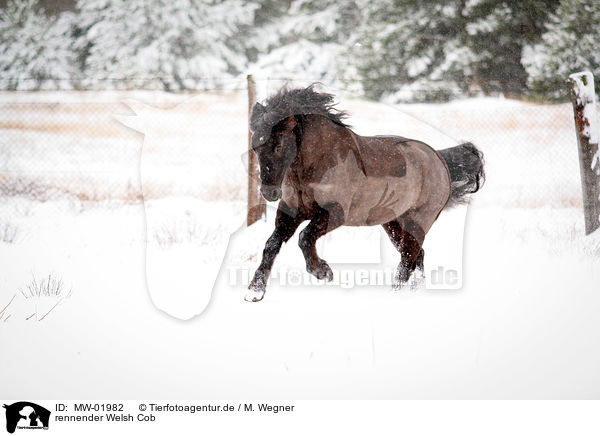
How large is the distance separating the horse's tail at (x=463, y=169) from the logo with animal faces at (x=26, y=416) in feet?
7.41

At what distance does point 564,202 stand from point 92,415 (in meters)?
3.19

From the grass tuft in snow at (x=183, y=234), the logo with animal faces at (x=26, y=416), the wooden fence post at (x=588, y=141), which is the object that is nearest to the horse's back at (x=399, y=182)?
the grass tuft in snow at (x=183, y=234)

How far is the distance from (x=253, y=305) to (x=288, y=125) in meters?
1.05

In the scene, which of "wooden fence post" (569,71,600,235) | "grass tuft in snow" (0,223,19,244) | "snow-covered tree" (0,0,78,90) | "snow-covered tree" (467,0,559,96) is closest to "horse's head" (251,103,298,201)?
"grass tuft in snow" (0,223,19,244)

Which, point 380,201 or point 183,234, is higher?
point 380,201

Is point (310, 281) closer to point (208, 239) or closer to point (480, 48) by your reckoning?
point (208, 239)

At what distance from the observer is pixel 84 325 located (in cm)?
318

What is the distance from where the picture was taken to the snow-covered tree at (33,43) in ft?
17.0

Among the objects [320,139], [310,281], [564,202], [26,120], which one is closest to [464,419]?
[310,281]

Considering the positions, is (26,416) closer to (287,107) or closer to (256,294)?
(256,294)

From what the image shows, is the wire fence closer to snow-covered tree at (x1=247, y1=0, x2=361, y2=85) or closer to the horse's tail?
the horse's tail

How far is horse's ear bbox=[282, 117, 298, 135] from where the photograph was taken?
252 cm

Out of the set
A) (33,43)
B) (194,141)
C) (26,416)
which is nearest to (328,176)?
(194,141)

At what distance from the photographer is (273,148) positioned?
249cm
